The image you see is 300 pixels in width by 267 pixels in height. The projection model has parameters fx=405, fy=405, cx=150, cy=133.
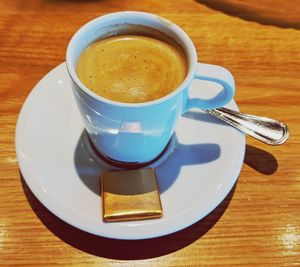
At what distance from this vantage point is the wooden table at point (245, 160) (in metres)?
0.76

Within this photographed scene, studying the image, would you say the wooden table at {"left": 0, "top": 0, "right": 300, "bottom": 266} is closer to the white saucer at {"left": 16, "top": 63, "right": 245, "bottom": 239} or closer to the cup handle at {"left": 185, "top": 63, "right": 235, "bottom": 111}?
the white saucer at {"left": 16, "top": 63, "right": 245, "bottom": 239}

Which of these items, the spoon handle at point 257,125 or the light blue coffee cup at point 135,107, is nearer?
the light blue coffee cup at point 135,107

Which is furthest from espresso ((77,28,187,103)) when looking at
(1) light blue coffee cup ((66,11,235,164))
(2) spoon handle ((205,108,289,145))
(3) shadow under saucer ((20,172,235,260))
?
(3) shadow under saucer ((20,172,235,260))

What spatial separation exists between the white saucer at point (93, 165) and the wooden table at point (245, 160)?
56 millimetres

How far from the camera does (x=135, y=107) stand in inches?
27.0

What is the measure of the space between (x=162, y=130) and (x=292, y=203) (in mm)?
318

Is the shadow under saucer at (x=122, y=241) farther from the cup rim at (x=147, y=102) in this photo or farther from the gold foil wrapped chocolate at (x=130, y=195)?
the cup rim at (x=147, y=102)

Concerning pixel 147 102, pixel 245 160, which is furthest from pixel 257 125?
pixel 147 102

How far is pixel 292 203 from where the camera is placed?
2.78ft

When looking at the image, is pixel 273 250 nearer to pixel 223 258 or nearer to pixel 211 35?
pixel 223 258

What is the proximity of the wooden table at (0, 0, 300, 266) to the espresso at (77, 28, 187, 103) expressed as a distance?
0.23 meters

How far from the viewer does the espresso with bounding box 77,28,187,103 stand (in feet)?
2.67

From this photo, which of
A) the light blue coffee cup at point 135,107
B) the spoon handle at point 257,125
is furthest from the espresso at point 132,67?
the spoon handle at point 257,125

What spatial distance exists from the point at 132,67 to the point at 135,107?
201 millimetres
